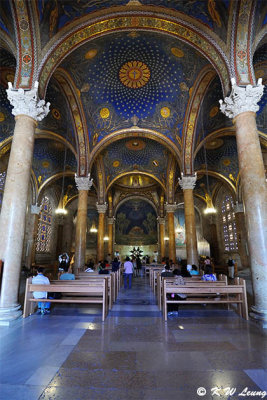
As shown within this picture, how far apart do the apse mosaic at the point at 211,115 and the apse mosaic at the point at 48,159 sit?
32.1ft

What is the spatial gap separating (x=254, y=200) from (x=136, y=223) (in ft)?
68.7

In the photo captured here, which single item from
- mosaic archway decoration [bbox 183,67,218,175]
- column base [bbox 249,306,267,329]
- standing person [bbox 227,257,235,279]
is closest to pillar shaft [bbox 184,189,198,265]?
mosaic archway decoration [bbox 183,67,218,175]

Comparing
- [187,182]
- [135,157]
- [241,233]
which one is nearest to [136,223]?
[135,157]

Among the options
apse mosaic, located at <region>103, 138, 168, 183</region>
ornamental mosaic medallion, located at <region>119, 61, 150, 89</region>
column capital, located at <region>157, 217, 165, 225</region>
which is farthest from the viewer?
column capital, located at <region>157, 217, 165, 225</region>

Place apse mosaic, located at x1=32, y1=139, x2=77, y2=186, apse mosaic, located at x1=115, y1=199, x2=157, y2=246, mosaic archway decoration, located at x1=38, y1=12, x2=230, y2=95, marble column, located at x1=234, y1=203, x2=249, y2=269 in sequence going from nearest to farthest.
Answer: mosaic archway decoration, located at x1=38, y1=12, x2=230, y2=95 → apse mosaic, located at x1=32, y1=139, x2=77, y2=186 → marble column, located at x1=234, y1=203, x2=249, y2=269 → apse mosaic, located at x1=115, y1=199, x2=157, y2=246

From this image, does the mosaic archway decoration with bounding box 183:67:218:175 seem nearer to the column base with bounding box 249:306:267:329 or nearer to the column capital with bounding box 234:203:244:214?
the column capital with bounding box 234:203:244:214

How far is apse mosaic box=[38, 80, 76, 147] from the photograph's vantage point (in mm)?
11109

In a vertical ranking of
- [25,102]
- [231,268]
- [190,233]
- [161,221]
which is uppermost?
[25,102]

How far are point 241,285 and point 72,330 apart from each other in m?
3.71

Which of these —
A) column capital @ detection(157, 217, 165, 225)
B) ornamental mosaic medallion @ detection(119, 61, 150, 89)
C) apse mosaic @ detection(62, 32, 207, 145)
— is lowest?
column capital @ detection(157, 217, 165, 225)

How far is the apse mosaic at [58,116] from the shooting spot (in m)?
11.1

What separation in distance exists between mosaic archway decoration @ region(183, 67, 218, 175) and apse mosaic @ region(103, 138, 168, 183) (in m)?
4.73

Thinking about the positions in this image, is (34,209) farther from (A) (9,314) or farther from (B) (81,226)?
(A) (9,314)

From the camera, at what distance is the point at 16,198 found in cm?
527
